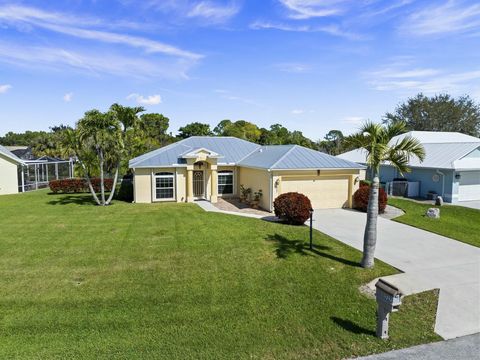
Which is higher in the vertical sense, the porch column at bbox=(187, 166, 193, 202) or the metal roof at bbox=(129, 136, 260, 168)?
the metal roof at bbox=(129, 136, 260, 168)

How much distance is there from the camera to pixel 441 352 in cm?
628

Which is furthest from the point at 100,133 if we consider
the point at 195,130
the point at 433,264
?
the point at 195,130

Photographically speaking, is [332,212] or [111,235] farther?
[332,212]

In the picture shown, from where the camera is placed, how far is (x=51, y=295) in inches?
337

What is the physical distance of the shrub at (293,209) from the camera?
1501 cm

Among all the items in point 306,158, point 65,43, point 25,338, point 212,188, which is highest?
point 65,43

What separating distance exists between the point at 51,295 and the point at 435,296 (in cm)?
999

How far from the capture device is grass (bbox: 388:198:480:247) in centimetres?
1436

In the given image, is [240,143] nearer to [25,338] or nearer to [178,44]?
[178,44]

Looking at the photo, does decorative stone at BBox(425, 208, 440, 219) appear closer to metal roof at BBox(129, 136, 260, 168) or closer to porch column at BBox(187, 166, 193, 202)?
metal roof at BBox(129, 136, 260, 168)

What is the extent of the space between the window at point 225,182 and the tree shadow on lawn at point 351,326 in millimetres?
16816

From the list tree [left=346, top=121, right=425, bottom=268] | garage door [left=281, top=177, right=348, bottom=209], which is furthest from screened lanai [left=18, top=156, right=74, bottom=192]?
tree [left=346, top=121, right=425, bottom=268]

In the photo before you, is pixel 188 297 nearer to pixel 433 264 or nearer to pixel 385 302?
pixel 385 302

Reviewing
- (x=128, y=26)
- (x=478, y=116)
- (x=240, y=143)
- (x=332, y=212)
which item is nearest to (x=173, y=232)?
(x=332, y=212)
